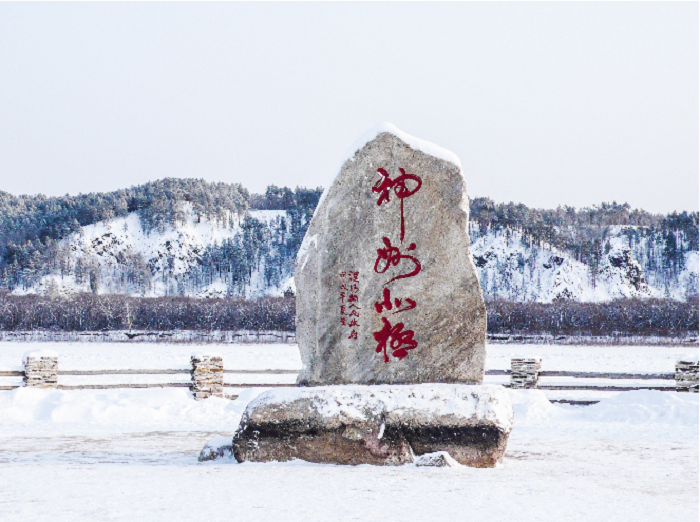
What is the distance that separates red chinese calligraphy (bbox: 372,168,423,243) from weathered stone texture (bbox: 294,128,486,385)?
0.03 metres

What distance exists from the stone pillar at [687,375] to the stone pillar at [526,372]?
233 cm

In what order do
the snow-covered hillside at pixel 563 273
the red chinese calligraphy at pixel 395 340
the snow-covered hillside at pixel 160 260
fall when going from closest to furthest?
the red chinese calligraphy at pixel 395 340 → the snow-covered hillside at pixel 563 273 → the snow-covered hillside at pixel 160 260

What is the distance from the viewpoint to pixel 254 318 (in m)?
60.5

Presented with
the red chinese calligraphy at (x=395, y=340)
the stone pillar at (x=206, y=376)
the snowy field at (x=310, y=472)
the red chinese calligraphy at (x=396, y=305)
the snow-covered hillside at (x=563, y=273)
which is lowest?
the snowy field at (x=310, y=472)

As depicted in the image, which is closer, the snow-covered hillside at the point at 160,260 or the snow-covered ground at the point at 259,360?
the snow-covered ground at the point at 259,360

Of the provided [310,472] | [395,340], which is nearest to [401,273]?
[395,340]

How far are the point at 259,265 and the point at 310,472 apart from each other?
13096 centimetres

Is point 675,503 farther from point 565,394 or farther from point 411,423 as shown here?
point 565,394

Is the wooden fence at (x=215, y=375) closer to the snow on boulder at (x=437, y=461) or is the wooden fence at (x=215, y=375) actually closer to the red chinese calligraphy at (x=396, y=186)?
the red chinese calligraphy at (x=396, y=186)

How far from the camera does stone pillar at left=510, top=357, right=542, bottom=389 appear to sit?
15.3 meters

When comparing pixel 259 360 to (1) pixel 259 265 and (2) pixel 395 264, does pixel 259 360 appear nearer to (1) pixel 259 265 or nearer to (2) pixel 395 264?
(2) pixel 395 264

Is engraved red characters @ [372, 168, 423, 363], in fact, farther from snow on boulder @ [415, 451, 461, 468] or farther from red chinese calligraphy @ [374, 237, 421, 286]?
snow on boulder @ [415, 451, 461, 468]

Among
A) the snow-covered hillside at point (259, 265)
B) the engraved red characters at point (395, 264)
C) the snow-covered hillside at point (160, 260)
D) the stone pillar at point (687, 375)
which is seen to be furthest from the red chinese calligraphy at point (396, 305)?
the snow-covered hillside at point (160, 260)

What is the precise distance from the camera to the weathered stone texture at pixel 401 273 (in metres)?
9.30
